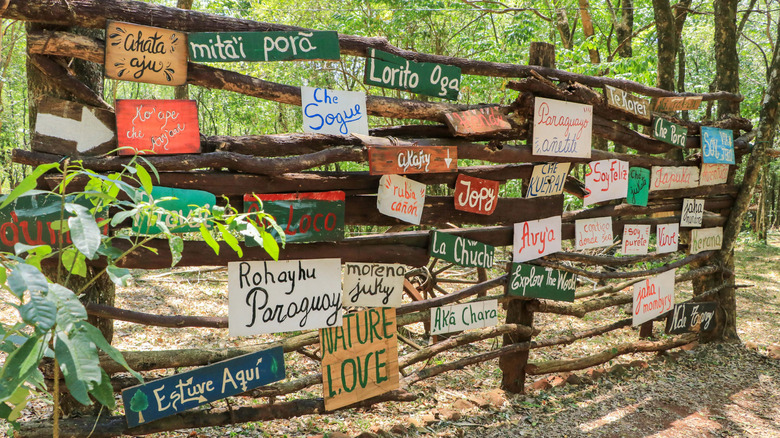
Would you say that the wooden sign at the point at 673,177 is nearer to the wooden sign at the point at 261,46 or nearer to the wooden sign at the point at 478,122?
the wooden sign at the point at 478,122

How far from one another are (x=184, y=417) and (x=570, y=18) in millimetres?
11924

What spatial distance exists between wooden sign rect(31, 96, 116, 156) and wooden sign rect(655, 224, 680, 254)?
461 centimetres

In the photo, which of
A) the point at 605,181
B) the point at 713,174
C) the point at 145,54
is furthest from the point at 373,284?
the point at 713,174

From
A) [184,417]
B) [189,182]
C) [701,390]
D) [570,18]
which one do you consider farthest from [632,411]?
[570,18]

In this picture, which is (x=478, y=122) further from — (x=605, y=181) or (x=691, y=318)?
(x=691, y=318)

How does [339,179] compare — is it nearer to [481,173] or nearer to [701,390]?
[481,173]

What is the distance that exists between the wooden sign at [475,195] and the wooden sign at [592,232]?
102 cm

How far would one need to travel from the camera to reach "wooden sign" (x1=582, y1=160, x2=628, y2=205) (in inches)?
177

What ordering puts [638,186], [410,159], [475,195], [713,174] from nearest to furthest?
[410,159], [475,195], [638,186], [713,174]

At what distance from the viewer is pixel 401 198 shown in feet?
11.3

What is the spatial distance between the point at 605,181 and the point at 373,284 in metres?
2.29

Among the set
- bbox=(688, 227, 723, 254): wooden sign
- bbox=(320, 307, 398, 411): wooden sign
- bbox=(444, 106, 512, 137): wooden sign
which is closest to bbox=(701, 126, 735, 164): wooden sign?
bbox=(688, 227, 723, 254): wooden sign

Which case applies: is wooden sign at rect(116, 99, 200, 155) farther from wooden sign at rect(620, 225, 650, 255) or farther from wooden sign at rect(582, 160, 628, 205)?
wooden sign at rect(620, 225, 650, 255)

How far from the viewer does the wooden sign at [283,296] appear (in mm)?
2971
